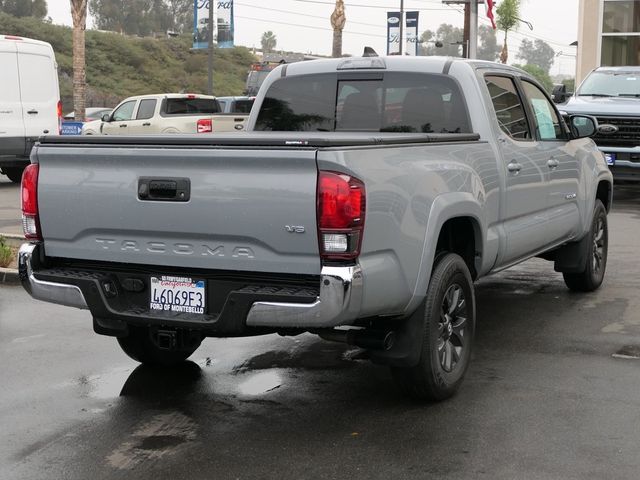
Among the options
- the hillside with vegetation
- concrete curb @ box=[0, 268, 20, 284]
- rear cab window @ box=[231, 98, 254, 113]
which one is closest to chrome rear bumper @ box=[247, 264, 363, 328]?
concrete curb @ box=[0, 268, 20, 284]

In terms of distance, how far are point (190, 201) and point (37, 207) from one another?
996 mm

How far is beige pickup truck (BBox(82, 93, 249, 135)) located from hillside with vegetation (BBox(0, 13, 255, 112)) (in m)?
40.6

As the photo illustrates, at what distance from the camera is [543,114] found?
7.50 m

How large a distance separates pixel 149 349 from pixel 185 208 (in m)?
1.65

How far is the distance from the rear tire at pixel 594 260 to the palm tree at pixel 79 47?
77.5 ft

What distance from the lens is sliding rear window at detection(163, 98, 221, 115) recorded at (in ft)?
78.8

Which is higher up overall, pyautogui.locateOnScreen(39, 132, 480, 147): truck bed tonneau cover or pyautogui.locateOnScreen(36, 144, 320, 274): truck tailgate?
pyautogui.locateOnScreen(39, 132, 480, 147): truck bed tonneau cover

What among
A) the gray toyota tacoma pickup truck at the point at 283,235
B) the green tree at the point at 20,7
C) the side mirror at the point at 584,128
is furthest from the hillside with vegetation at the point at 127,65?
the gray toyota tacoma pickup truck at the point at 283,235

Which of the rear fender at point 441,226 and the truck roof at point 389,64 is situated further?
the truck roof at point 389,64

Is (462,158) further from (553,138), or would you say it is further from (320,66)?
(553,138)

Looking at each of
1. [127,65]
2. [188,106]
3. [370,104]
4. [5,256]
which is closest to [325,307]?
[370,104]

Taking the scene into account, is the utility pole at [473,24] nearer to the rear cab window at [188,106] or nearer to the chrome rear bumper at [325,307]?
the rear cab window at [188,106]

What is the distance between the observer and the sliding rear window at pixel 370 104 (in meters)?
6.36

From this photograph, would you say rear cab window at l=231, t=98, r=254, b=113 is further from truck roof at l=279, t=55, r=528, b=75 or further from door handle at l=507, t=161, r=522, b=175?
door handle at l=507, t=161, r=522, b=175
